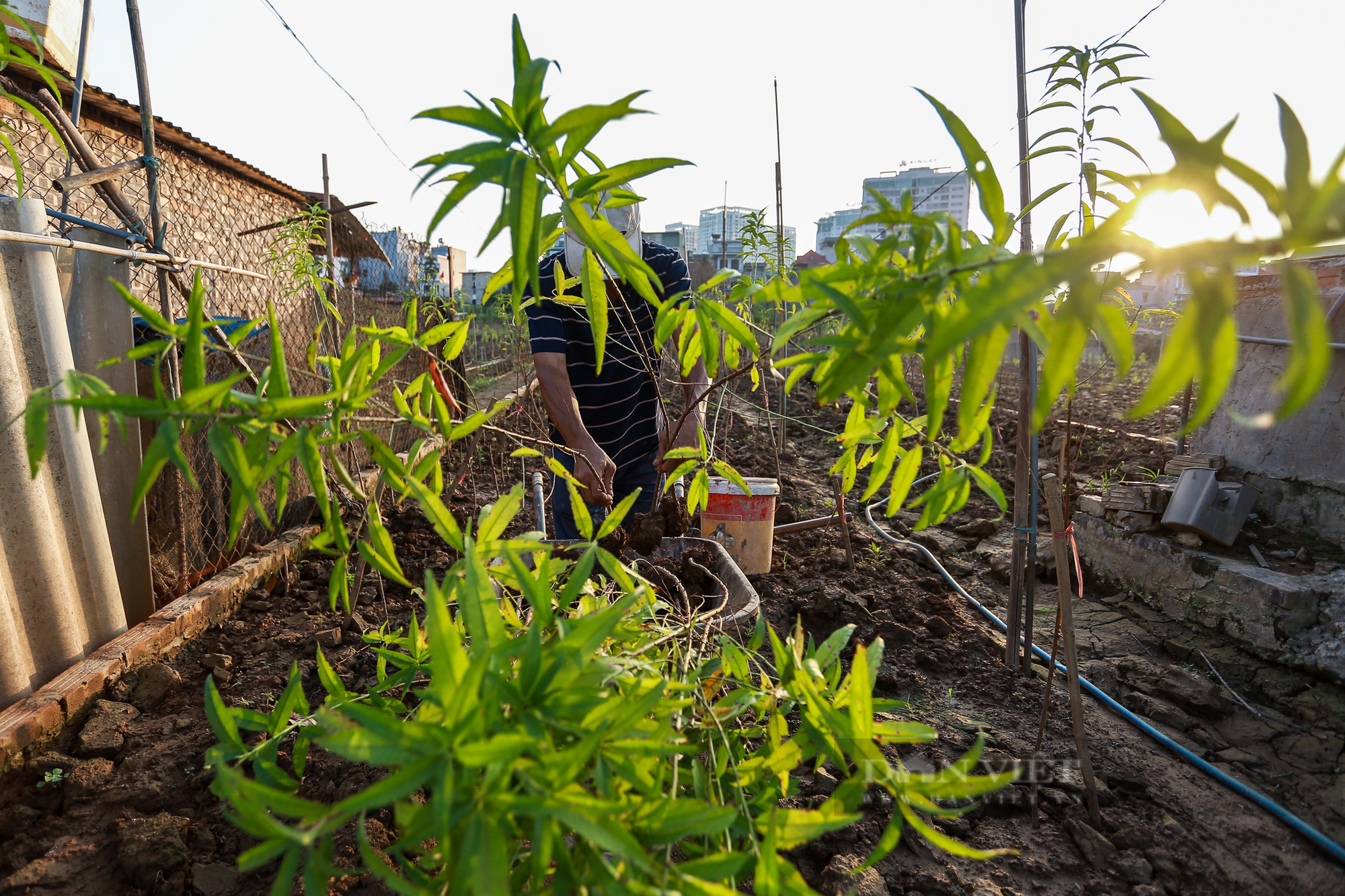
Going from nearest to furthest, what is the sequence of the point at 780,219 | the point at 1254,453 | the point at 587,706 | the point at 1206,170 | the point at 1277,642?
the point at 1206,170 < the point at 587,706 < the point at 1277,642 < the point at 1254,453 < the point at 780,219

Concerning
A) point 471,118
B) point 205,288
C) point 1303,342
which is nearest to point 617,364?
point 205,288

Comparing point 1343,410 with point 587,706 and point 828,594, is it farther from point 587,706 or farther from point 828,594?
point 587,706

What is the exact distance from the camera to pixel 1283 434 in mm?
3180

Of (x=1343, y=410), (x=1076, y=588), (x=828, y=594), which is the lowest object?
(x=1076, y=588)

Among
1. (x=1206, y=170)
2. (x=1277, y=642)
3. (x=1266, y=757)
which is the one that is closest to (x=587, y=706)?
(x=1206, y=170)

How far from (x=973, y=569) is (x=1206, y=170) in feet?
10.9

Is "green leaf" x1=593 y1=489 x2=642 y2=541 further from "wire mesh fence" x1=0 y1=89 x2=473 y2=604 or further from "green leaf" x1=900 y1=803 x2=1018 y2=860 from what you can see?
"green leaf" x1=900 y1=803 x2=1018 y2=860

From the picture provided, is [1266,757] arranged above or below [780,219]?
below

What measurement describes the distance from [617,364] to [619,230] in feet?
1.93

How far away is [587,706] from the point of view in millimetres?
638

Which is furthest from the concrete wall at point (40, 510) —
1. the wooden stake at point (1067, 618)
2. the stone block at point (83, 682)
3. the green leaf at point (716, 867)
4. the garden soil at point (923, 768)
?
the wooden stake at point (1067, 618)

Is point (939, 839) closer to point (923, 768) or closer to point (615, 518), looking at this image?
point (615, 518)

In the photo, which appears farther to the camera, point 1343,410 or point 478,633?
point 1343,410

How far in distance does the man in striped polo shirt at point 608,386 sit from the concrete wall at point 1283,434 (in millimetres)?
2716
